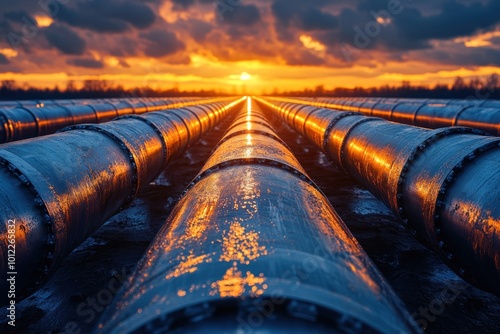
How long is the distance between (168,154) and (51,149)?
3.55 meters

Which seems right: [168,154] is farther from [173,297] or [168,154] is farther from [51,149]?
[173,297]

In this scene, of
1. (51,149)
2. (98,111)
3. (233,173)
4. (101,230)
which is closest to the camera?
(233,173)

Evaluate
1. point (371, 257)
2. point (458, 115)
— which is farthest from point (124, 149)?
point (458, 115)

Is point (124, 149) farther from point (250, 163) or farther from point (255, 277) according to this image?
point (255, 277)

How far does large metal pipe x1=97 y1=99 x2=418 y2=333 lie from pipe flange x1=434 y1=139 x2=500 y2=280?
133cm

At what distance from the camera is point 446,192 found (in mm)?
3105

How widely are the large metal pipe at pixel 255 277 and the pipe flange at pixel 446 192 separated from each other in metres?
1.33

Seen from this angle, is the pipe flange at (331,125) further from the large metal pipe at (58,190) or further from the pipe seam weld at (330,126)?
the large metal pipe at (58,190)

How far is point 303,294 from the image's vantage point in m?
1.29

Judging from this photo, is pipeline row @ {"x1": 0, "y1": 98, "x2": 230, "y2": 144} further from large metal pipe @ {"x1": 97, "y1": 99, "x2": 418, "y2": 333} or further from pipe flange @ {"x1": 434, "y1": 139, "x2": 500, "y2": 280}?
pipe flange @ {"x1": 434, "y1": 139, "x2": 500, "y2": 280}

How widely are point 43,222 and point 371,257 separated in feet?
12.9

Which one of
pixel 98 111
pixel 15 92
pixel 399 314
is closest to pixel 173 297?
pixel 399 314

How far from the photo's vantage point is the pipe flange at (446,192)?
308 cm

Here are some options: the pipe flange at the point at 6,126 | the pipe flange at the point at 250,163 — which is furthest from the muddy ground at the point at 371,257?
the pipe flange at the point at 6,126
